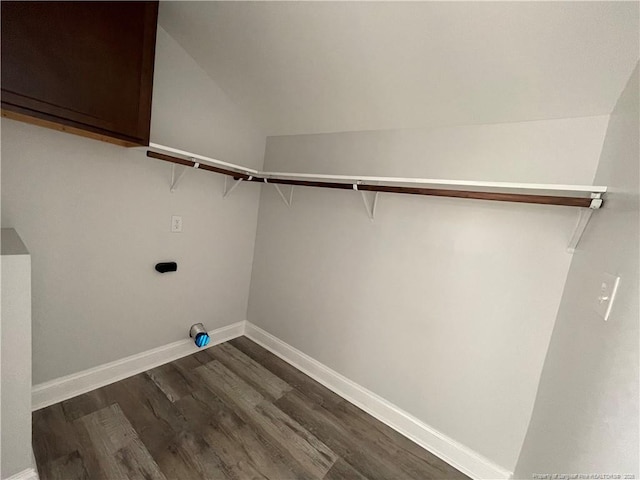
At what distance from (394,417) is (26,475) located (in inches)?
72.1

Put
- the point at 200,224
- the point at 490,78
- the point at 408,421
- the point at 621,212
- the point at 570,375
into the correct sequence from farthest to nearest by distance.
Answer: the point at 200,224 < the point at 408,421 < the point at 490,78 < the point at 570,375 < the point at 621,212

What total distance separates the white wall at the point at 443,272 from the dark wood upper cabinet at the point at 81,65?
1.17 meters

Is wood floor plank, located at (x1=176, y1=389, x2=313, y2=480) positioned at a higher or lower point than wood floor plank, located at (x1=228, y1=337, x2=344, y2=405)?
lower

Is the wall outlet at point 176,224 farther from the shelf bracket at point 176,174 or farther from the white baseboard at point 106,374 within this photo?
the white baseboard at point 106,374

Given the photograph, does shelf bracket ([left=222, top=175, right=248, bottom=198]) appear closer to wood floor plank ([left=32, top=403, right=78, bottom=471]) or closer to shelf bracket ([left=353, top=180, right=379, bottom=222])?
shelf bracket ([left=353, top=180, right=379, bottom=222])

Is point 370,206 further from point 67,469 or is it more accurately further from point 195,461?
point 67,469

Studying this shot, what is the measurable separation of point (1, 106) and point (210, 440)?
1762mm

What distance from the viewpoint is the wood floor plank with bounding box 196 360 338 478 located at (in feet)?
5.01

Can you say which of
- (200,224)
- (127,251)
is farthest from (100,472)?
(200,224)

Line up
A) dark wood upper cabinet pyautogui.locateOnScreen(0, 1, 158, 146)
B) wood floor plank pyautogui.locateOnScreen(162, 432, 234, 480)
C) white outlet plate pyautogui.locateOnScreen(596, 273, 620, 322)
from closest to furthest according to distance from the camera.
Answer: white outlet plate pyautogui.locateOnScreen(596, 273, 620, 322), dark wood upper cabinet pyautogui.locateOnScreen(0, 1, 158, 146), wood floor plank pyautogui.locateOnScreen(162, 432, 234, 480)

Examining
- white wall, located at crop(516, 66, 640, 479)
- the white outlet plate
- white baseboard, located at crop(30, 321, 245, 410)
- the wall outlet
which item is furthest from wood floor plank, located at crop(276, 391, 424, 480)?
the wall outlet

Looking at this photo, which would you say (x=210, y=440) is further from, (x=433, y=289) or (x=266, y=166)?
(x=266, y=166)

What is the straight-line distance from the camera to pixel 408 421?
5.74 ft

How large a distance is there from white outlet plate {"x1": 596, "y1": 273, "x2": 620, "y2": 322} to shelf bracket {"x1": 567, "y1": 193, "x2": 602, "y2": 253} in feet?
1.13
